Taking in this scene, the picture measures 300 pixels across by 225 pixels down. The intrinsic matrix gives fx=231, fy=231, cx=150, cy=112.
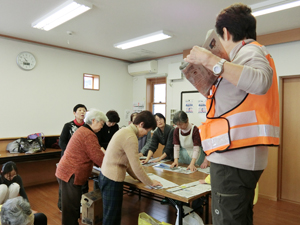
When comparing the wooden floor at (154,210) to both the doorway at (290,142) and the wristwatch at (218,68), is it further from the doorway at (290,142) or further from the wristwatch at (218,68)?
the wristwatch at (218,68)

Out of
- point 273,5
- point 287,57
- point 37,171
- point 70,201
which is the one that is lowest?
point 37,171

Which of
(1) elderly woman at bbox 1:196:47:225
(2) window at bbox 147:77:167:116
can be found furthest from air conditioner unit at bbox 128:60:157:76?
(1) elderly woman at bbox 1:196:47:225

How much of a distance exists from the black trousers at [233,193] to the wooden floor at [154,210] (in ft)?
8.18

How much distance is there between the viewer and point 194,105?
5.17 metres

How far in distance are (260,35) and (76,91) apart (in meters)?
4.00

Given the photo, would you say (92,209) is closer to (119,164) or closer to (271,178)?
(119,164)

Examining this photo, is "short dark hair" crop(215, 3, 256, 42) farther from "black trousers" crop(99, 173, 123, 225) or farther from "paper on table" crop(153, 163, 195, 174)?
"paper on table" crop(153, 163, 195, 174)

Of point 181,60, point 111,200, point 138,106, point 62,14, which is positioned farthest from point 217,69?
point 138,106

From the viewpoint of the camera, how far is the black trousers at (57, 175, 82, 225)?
8.21 feet

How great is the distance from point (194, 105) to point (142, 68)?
176 cm

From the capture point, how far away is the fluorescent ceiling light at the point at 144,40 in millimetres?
3999

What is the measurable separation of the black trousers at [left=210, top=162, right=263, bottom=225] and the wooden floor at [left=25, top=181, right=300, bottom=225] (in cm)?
249

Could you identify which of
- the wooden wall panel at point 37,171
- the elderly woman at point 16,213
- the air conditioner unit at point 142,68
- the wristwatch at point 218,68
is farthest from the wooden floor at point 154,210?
the air conditioner unit at point 142,68

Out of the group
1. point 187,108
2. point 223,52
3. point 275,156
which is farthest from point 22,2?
point 275,156
